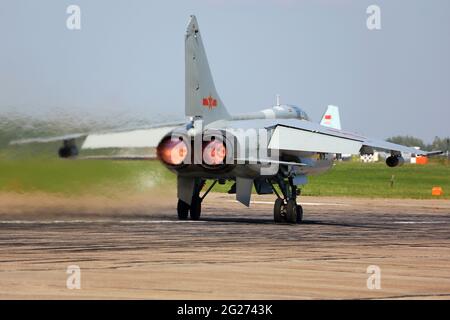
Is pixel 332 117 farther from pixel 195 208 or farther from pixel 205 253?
pixel 205 253

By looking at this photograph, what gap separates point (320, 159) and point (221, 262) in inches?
603

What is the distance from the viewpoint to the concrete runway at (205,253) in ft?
52.9

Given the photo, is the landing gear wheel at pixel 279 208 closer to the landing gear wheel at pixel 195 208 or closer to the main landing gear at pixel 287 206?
the main landing gear at pixel 287 206

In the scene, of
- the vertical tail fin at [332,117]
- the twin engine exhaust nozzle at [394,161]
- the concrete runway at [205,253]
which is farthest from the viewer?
the vertical tail fin at [332,117]

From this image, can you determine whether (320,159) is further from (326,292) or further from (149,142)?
(326,292)

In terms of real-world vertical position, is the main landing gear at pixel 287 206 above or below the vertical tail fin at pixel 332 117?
below

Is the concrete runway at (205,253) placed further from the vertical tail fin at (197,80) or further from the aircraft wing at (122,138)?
the vertical tail fin at (197,80)

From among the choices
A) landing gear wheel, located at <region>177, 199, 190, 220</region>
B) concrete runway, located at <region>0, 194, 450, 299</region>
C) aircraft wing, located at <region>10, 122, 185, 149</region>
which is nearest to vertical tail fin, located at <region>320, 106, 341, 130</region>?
concrete runway, located at <region>0, 194, 450, 299</region>

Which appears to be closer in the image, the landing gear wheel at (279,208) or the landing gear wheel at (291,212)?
the landing gear wheel at (291,212)

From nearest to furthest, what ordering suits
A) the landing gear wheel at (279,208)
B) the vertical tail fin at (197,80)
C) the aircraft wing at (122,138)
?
the aircraft wing at (122,138)
the vertical tail fin at (197,80)
the landing gear wheel at (279,208)

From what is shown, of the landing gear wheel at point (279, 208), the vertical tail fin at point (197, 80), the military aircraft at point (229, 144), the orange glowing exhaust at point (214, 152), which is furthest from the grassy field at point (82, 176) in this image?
the landing gear wheel at point (279, 208)

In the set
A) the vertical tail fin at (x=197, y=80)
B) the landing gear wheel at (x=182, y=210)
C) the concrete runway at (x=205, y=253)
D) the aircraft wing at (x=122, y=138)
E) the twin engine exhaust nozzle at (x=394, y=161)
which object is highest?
the vertical tail fin at (x=197, y=80)

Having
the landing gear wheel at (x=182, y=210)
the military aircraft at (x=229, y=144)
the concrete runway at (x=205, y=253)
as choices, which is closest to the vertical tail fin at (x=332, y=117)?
the concrete runway at (x=205, y=253)

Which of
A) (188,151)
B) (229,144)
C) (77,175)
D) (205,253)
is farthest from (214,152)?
(205,253)
